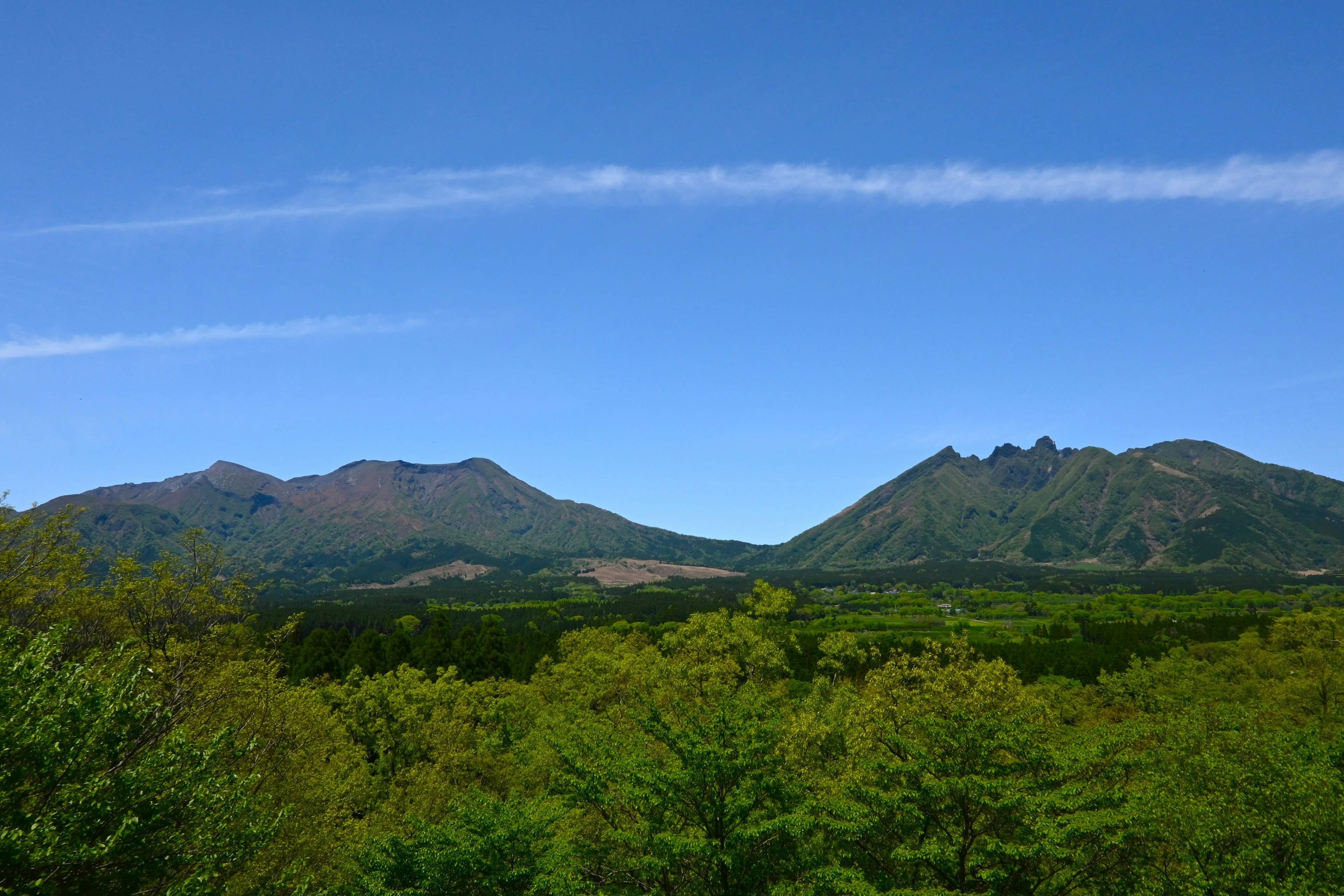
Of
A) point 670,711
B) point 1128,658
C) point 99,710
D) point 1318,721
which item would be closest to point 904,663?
point 670,711

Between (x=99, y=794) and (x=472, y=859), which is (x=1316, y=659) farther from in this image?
(x=99, y=794)

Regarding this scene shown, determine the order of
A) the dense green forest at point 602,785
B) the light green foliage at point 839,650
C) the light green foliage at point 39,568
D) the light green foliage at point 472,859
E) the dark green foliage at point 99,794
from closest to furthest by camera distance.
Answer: the dark green foliage at point 99,794, the dense green forest at point 602,785, the light green foliage at point 472,859, the light green foliage at point 39,568, the light green foliage at point 839,650

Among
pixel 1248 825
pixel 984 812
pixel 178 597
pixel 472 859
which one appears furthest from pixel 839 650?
pixel 178 597

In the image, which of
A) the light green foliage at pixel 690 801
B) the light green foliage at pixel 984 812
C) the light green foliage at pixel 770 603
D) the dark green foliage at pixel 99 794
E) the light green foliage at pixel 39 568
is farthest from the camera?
the light green foliage at pixel 770 603

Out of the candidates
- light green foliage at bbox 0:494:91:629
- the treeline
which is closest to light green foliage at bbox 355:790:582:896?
light green foliage at bbox 0:494:91:629

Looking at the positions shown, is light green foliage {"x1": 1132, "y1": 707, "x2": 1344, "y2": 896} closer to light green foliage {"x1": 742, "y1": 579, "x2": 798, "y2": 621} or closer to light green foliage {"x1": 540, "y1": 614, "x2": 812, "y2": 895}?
light green foliage {"x1": 540, "y1": 614, "x2": 812, "y2": 895}

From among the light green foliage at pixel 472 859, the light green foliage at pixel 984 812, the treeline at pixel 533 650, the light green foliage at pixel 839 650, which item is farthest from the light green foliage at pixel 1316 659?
the light green foliage at pixel 472 859

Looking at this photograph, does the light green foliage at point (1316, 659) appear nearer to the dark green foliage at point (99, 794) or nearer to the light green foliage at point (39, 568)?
the dark green foliage at point (99, 794)

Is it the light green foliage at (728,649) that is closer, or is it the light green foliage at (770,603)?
the light green foliage at (728,649)

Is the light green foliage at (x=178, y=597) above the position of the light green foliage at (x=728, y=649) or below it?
above

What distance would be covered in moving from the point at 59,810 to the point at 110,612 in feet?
81.0

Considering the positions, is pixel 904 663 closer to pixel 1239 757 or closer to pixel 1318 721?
pixel 1239 757

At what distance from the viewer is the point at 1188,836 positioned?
1083 inches

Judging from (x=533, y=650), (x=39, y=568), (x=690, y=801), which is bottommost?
(x=533, y=650)
